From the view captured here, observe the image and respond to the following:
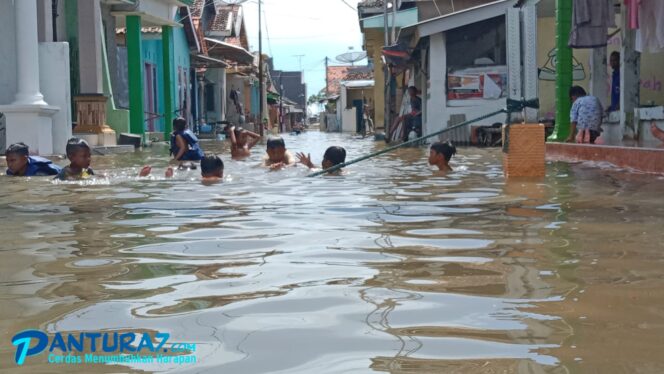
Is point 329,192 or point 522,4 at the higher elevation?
point 522,4

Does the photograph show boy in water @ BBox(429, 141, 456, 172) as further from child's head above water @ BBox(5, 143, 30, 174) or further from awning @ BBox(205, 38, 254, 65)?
awning @ BBox(205, 38, 254, 65)

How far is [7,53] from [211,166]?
625 centimetres

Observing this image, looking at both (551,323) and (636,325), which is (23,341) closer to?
(551,323)

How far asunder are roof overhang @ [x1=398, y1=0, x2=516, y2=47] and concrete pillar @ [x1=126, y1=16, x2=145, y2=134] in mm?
7013

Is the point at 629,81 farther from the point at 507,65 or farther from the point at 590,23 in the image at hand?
the point at 507,65

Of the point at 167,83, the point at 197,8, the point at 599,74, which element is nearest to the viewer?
the point at 599,74

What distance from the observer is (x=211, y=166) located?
30.5 ft

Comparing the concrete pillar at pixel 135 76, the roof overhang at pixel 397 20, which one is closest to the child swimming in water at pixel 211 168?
the concrete pillar at pixel 135 76

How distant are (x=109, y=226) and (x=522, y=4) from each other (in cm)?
1160

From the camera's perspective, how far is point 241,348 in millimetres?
2549

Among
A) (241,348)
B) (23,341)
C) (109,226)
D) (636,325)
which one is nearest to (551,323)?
(636,325)

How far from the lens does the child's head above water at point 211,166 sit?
30.4ft

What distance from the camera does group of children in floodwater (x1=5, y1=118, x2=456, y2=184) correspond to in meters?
9.10

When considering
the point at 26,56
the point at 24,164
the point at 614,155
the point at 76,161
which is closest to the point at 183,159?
the point at 24,164
